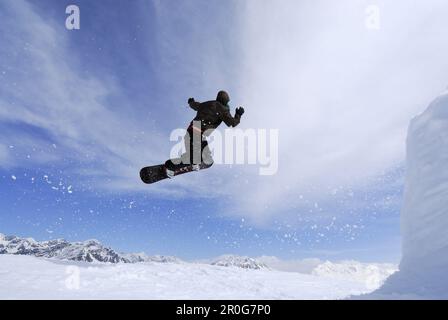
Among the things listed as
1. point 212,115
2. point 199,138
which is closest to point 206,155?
point 199,138

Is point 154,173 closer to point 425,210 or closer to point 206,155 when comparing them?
point 206,155

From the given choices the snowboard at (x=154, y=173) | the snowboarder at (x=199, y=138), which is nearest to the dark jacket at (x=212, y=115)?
the snowboarder at (x=199, y=138)

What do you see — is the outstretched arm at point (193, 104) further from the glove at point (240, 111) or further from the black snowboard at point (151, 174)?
the black snowboard at point (151, 174)

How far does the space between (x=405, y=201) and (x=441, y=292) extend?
672 cm

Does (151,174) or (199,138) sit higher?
(199,138)

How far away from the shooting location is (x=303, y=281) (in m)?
16.6

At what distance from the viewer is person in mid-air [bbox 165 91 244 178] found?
9719 millimetres

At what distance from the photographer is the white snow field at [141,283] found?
10633 millimetres

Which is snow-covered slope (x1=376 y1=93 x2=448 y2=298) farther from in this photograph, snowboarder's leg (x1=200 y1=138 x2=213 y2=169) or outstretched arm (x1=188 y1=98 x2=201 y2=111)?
outstretched arm (x1=188 y1=98 x2=201 y2=111)

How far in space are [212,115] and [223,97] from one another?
22.4 inches

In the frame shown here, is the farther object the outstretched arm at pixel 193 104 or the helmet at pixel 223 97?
the outstretched arm at pixel 193 104

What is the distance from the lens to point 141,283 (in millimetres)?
12680
